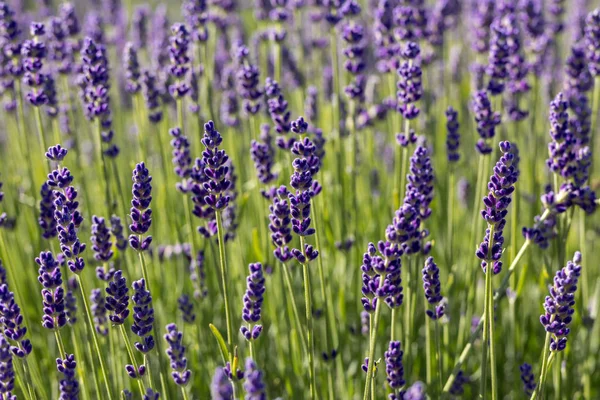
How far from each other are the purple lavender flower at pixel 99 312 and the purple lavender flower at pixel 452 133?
182cm

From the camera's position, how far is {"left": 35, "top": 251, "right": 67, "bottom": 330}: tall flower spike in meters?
2.27

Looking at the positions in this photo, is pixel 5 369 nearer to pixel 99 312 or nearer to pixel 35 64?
pixel 99 312

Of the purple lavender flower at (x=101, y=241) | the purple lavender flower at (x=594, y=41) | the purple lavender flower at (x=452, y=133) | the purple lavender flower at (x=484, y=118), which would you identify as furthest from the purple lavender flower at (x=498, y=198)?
the purple lavender flower at (x=594, y=41)

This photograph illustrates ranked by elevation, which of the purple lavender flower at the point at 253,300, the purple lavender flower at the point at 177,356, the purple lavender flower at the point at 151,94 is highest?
the purple lavender flower at the point at 151,94

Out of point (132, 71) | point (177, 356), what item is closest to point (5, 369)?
point (177, 356)

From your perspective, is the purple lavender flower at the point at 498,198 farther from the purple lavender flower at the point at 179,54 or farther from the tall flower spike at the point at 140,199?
the purple lavender flower at the point at 179,54

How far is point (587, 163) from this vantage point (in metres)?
2.79

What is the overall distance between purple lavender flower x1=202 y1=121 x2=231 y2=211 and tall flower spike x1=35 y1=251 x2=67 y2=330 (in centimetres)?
58

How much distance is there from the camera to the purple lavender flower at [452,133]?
328cm

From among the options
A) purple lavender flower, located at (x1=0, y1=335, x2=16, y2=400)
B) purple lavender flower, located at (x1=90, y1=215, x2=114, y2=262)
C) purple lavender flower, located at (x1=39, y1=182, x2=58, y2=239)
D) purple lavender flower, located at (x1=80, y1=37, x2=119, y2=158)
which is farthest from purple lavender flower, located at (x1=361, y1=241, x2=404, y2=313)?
purple lavender flower, located at (x1=80, y1=37, x2=119, y2=158)

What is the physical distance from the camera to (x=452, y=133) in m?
3.36

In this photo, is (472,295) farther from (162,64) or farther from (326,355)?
(162,64)

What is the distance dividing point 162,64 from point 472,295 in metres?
2.69

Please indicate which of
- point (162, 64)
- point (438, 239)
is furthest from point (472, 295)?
point (162, 64)
